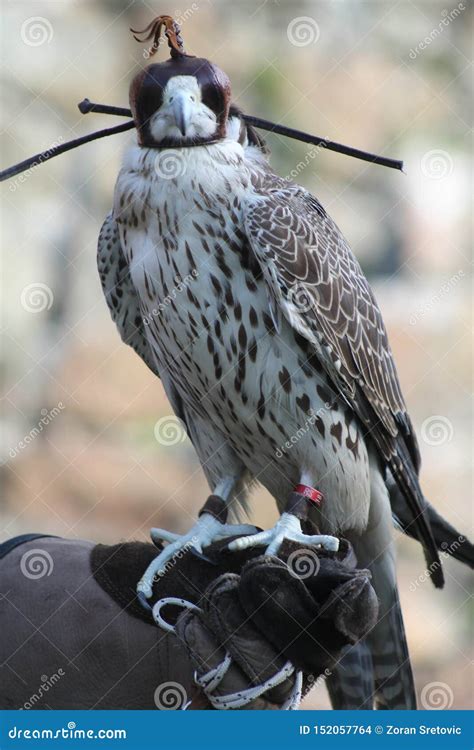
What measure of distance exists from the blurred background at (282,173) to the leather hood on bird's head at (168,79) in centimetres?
357

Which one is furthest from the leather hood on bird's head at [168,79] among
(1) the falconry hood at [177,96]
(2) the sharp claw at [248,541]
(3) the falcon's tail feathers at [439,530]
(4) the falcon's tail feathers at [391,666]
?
(4) the falcon's tail feathers at [391,666]

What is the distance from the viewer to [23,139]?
673 cm

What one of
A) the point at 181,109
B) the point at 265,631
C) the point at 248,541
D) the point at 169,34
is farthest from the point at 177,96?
the point at 265,631

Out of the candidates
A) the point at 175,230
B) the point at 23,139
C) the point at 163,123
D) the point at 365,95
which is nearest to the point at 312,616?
the point at 175,230

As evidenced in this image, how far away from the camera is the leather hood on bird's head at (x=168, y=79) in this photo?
224cm

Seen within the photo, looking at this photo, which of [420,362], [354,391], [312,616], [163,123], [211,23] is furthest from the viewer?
[211,23]

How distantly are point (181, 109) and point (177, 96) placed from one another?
3cm

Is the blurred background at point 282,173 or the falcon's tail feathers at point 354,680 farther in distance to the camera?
the blurred background at point 282,173

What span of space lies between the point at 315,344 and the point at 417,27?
20.2ft

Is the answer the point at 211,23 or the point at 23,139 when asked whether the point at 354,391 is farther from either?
the point at 211,23

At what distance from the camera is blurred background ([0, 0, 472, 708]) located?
6.35 m

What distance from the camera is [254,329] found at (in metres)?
2.41

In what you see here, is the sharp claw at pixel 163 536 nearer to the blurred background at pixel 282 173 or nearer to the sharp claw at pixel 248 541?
the sharp claw at pixel 248 541

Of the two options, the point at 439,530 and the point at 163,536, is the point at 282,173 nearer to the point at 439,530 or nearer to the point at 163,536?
the point at 439,530
